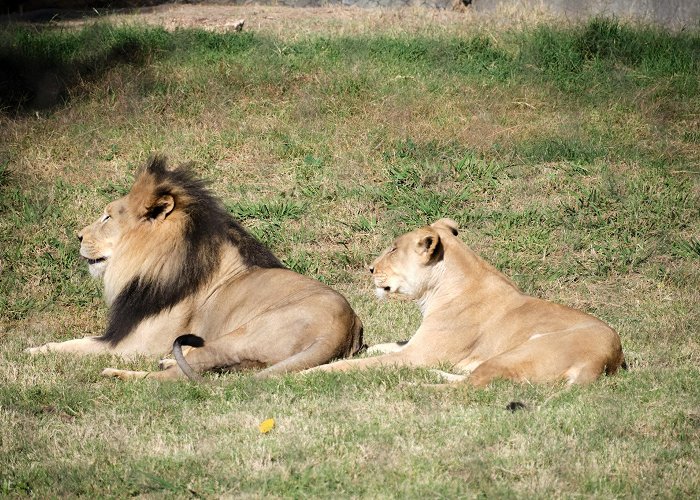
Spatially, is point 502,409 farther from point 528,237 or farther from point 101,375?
point 528,237

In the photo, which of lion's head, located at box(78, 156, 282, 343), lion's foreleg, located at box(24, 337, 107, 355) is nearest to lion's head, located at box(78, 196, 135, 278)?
lion's head, located at box(78, 156, 282, 343)

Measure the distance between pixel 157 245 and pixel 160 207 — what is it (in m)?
0.27

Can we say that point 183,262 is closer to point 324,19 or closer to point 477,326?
point 477,326

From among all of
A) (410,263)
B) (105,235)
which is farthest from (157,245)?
(410,263)

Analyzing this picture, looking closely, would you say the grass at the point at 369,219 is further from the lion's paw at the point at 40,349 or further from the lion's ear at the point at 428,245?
the lion's ear at the point at 428,245

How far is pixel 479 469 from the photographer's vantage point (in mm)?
4707

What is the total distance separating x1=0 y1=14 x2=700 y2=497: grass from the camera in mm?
4859

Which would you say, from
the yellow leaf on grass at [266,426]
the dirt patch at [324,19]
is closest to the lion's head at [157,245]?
the yellow leaf on grass at [266,426]

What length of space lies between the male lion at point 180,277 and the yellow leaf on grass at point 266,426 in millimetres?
1249

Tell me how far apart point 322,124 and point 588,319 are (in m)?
6.04

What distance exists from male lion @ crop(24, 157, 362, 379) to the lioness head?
361 millimetres

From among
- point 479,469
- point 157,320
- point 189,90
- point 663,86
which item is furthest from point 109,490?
point 663,86

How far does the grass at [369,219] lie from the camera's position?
4.86 metres

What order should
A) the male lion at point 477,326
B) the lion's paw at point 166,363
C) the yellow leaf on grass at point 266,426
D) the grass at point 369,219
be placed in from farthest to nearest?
the lion's paw at point 166,363 < the male lion at point 477,326 < the yellow leaf on grass at point 266,426 < the grass at point 369,219
